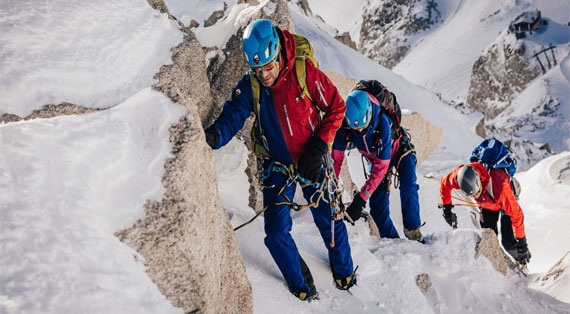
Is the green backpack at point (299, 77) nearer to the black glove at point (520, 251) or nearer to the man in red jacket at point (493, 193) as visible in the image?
the man in red jacket at point (493, 193)

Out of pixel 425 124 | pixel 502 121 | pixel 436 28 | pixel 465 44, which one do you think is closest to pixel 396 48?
pixel 436 28

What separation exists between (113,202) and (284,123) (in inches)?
67.7

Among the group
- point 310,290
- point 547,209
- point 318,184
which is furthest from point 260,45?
point 547,209

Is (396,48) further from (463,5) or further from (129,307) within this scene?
(129,307)

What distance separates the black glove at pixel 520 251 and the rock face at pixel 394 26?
A: 96544 millimetres

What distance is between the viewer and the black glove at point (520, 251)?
613 centimetres

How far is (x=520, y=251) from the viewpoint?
623 cm

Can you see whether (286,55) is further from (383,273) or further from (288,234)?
(383,273)

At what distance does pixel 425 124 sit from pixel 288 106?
41.5 feet

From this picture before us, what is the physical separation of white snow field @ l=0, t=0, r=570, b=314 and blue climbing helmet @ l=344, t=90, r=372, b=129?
1.58m

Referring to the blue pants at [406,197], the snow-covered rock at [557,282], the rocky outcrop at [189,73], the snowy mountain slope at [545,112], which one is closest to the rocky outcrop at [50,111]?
the rocky outcrop at [189,73]

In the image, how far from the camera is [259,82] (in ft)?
10.9

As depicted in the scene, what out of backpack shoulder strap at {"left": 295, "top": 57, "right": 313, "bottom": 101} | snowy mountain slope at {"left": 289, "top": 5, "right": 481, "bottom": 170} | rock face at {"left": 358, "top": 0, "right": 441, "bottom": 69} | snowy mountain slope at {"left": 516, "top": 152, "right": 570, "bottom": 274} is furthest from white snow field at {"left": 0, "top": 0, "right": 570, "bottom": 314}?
rock face at {"left": 358, "top": 0, "right": 441, "bottom": 69}

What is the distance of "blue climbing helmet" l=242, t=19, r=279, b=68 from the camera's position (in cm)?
306
